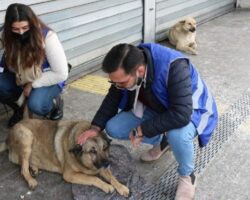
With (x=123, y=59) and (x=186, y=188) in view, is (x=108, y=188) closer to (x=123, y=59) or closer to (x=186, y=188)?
(x=186, y=188)

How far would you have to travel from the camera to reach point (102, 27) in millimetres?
6062

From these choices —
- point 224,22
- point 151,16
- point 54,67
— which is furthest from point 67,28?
point 224,22

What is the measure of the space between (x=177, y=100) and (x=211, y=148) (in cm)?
129

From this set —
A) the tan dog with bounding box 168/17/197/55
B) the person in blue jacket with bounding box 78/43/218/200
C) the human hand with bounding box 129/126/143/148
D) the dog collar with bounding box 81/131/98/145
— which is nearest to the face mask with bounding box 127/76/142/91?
the person in blue jacket with bounding box 78/43/218/200

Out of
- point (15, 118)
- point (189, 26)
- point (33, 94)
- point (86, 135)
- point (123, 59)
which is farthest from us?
point (189, 26)

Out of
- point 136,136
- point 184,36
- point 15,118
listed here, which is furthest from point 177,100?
point 184,36

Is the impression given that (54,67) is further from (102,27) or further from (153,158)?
(102,27)

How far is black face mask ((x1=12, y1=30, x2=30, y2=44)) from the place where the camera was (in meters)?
3.77

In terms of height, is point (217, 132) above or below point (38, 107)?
below

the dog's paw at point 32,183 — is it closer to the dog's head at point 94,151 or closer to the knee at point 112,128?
the dog's head at point 94,151

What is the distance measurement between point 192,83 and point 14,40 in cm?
180

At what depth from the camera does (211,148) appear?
13.1 ft

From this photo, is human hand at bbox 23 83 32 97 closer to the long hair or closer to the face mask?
the long hair

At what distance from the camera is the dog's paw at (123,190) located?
331 cm
